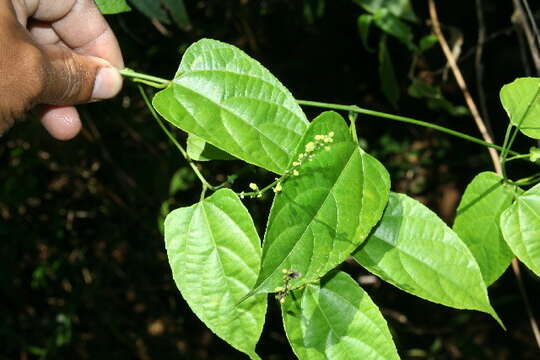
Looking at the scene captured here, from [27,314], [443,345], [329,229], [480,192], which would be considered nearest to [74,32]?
[329,229]

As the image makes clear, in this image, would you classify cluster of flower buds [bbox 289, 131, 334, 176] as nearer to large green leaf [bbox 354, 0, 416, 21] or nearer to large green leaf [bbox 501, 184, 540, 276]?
large green leaf [bbox 501, 184, 540, 276]

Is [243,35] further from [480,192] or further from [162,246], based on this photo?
[480,192]

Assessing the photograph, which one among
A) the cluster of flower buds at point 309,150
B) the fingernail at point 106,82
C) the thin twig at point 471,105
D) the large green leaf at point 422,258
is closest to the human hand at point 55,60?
the fingernail at point 106,82

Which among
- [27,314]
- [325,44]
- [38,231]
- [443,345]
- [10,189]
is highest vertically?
[325,44]

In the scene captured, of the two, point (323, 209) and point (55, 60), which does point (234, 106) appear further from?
point (55, 60)

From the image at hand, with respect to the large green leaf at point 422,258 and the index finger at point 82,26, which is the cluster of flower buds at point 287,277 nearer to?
the large green leaf at point 422,258

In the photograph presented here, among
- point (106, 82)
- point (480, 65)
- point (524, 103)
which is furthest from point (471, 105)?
point (106, 82)

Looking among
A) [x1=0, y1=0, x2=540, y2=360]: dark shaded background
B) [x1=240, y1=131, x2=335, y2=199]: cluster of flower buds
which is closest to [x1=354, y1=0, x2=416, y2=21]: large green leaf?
[x1=0, y1=0, x2=540, y2=360]: dark shaded background
